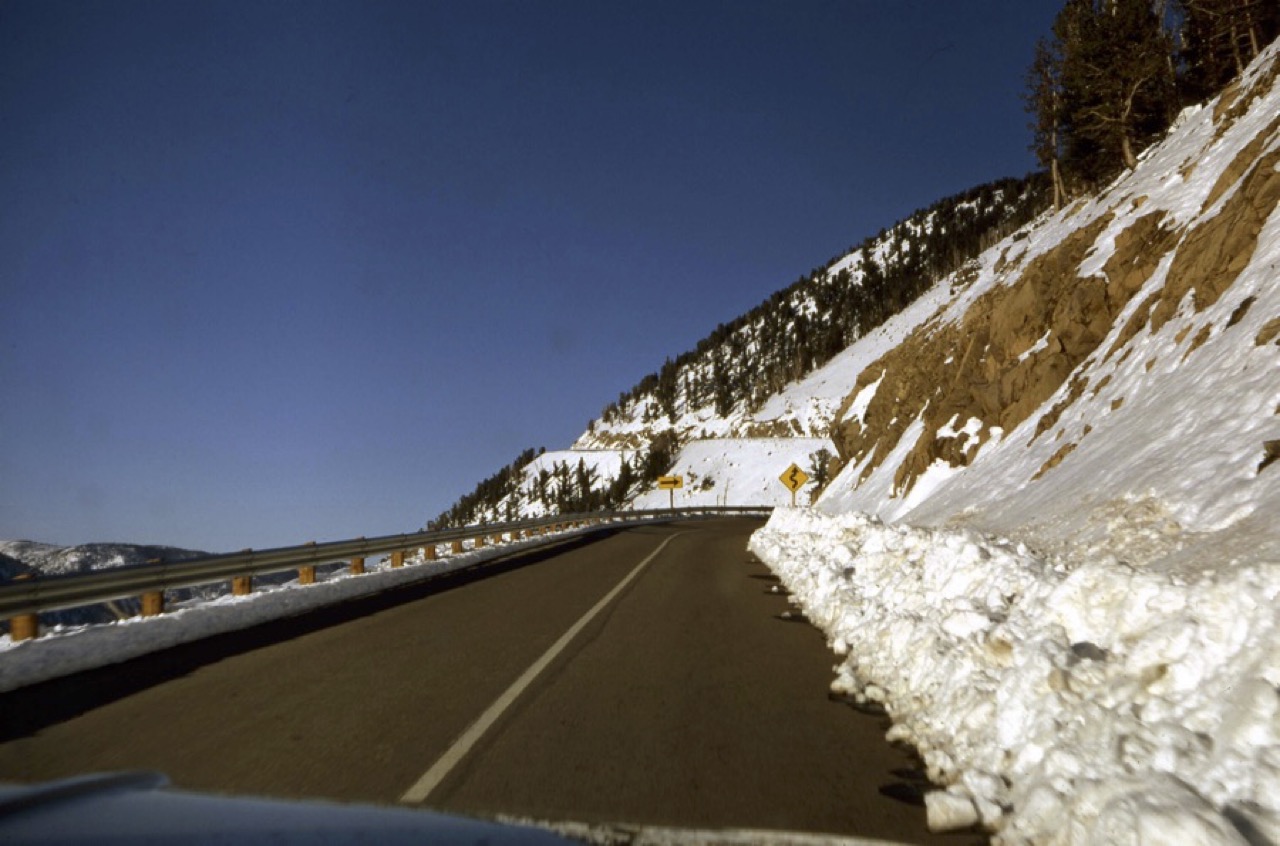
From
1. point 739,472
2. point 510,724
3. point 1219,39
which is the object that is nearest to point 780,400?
point 739,472

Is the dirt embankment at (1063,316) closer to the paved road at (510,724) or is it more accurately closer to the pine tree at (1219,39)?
the paved road at (510,724)

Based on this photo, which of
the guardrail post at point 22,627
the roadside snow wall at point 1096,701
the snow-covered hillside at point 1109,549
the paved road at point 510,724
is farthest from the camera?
the guardrail post at point 22,627

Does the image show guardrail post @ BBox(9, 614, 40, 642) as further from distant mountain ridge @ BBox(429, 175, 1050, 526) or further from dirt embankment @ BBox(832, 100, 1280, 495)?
distant mountain ridge @ BBox(429, 175, 1050, 526)

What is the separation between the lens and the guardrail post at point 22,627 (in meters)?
8.85

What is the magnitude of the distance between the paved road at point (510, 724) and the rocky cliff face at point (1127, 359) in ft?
14.7

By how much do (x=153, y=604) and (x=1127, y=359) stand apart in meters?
16.7

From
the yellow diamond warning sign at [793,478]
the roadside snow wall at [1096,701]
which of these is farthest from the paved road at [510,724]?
the yellow diamond warning sign at [793,478]

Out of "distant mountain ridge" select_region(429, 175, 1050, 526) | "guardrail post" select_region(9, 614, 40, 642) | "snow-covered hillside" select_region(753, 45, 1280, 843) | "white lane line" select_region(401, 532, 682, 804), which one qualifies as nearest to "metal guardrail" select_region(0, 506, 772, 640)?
"guardrail post" select_region(9, 614, 40, 642)

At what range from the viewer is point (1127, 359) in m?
15.2

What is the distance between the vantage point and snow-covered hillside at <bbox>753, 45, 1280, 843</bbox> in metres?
3.56

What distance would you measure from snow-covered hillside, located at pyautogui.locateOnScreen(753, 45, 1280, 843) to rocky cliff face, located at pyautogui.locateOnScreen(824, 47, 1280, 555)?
2.5 inches

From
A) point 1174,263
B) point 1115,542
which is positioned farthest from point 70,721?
point 1174,263

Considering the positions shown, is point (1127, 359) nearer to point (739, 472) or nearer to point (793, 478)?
point (793, 478)

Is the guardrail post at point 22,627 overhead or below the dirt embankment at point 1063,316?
below
